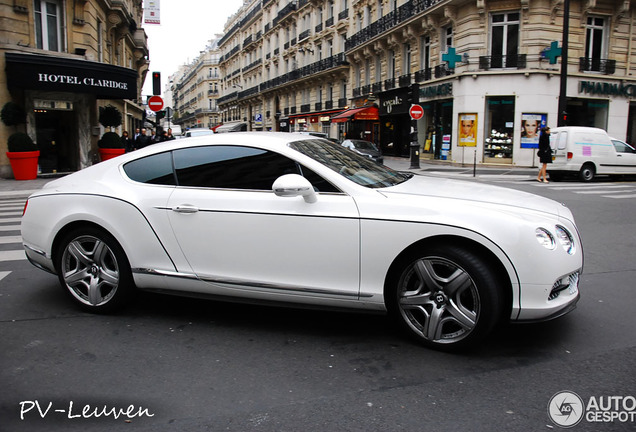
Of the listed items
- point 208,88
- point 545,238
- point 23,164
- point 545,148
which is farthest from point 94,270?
point 208,88

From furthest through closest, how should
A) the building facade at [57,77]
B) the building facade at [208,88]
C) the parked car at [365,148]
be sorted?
the building facade at [208,88], the parked car at [365,148], the building facade at [57,77]

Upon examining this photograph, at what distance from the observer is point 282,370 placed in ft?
10.5

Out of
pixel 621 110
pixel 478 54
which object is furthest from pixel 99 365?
pixel 621 110

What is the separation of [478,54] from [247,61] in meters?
53.8

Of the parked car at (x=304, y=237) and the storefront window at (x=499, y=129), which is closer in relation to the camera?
the parked car at (x=304, y=237)

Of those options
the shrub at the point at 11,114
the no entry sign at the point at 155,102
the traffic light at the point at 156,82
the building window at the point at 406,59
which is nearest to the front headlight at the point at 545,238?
the no entry sign at the point at 155,102

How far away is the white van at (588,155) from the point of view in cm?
1669

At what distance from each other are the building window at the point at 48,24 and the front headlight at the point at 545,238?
63.9ft

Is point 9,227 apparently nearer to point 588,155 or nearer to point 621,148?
point 588,155

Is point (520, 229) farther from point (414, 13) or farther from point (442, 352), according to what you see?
point (414, 13)

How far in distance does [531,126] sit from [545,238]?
2248 centimetres

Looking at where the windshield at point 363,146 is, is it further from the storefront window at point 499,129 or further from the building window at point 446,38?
the building window at point 446,38

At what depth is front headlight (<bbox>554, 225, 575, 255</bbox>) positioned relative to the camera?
337cm

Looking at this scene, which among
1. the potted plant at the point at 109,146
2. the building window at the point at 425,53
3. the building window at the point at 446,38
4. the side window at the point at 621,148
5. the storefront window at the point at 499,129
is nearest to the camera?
the side window at the point at 621,148
